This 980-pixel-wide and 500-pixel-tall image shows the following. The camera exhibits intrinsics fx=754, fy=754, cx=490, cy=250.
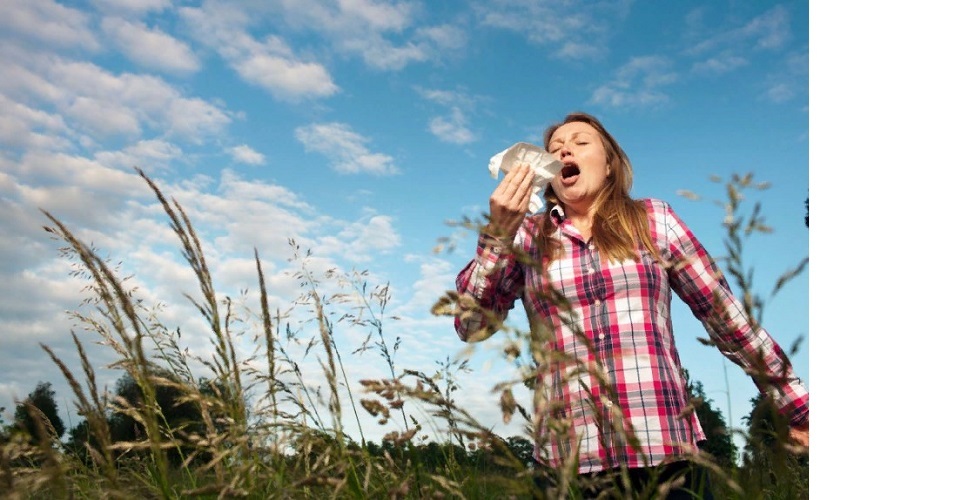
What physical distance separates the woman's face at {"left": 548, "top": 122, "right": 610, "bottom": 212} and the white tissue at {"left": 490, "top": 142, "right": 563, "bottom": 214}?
3.8 inches

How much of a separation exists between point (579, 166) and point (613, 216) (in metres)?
0.41

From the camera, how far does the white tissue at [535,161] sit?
12.5ft

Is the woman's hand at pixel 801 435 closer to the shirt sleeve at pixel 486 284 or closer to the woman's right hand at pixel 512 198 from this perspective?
the shirt sleeve at pixel 486 284

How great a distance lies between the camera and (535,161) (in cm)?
387

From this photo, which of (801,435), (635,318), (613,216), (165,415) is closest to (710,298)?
(635,318)

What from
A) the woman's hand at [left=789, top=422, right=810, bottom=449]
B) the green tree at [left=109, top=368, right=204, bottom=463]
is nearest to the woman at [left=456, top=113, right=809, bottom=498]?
the woman's hand at [left=789, top=422, right=810, bottom=449]

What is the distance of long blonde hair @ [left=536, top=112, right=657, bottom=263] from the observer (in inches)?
137

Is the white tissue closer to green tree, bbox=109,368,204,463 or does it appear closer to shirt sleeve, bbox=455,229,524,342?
shirt sleeve, bbox=455,229,524,342

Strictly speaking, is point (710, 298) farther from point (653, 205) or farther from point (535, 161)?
point (535, 161)

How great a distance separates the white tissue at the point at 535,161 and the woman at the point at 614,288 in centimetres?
11

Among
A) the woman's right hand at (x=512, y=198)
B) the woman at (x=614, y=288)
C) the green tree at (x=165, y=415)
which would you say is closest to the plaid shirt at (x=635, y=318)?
the woman at (x=614, y=288)
